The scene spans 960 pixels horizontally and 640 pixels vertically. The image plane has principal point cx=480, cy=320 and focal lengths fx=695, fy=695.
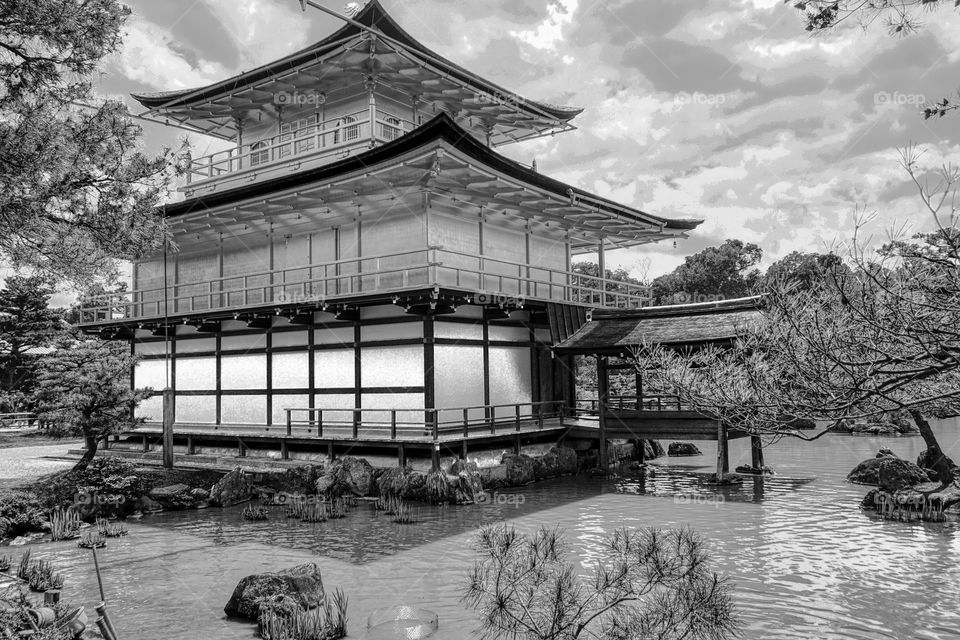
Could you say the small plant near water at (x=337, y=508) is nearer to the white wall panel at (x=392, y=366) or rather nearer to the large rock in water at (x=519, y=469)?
the white wall panel at (x=392, y=366)

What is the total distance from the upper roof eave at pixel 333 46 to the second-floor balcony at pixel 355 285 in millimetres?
6919

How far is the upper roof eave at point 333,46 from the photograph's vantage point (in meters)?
22.3

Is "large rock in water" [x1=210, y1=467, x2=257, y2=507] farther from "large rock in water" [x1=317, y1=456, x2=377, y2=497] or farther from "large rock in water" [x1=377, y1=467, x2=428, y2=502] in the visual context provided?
"large rock in water" [x1=377, y1=467, x2=428, y2=502]

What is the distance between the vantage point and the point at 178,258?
27.2m

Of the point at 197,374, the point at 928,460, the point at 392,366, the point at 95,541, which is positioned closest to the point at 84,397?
the point at 197,374

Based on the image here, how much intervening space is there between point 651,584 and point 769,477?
16403 mm

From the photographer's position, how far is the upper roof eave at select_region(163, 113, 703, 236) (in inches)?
686

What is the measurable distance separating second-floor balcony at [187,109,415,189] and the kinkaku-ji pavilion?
0.10 m

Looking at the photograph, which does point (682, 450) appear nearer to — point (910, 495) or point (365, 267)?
point (910, 495)

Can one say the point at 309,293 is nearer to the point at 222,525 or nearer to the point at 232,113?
the point at 222,525

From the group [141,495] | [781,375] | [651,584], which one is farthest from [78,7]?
[141,495]

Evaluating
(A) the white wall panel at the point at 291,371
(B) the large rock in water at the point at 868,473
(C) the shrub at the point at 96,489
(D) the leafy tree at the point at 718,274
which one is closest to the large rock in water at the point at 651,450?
(B) the large rock in water at the point at 868,473

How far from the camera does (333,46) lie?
21.9 meters

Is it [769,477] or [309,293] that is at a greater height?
[309,293]
